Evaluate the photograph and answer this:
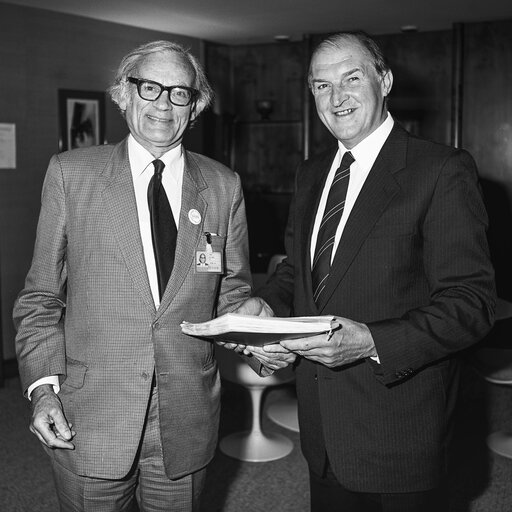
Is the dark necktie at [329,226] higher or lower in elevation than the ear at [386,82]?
lower

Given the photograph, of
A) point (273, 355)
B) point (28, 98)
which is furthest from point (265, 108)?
point (273, 355)

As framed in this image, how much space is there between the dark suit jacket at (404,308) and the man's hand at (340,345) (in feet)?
0.11

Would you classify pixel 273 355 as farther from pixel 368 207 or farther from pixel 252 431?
pixel 252 431

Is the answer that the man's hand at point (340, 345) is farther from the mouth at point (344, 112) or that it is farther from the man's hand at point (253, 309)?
the mouth at point (344, 112)

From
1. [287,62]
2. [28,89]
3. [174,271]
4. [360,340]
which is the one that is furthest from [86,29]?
[360,340]

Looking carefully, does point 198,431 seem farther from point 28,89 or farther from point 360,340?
point 28,89

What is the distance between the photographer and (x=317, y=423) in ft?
6.46

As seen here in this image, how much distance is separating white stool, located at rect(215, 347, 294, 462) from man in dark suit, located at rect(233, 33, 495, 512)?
6.39ft

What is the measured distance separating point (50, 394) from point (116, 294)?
32 cm

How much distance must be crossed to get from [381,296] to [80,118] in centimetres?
433

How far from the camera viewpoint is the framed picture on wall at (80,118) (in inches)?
217

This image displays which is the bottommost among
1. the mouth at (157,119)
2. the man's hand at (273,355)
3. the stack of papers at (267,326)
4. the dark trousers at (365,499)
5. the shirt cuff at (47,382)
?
the dark trousers at (365,499)

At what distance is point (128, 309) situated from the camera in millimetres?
1879

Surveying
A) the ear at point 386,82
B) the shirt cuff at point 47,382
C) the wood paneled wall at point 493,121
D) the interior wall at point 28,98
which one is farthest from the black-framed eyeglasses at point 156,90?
the wood paneled wall at point 493,121
